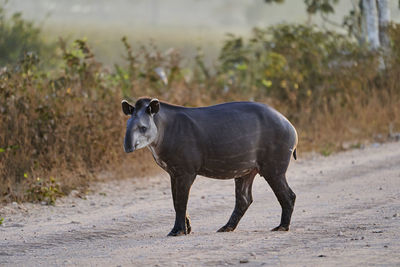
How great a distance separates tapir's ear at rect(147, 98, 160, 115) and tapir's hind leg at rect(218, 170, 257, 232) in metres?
1.26

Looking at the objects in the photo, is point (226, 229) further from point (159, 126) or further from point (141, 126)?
point (141, 126)

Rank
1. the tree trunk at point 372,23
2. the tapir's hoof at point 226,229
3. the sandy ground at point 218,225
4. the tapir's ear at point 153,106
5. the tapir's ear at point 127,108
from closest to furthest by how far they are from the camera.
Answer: the sandy ground at point 218,225
the tapir's ear at point 153,106
the tapir's ear at point 127,108
the tapir's hoof at point 226,229
the tree trunk at point 372,23

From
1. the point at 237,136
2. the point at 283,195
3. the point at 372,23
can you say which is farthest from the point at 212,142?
the point at 372,23

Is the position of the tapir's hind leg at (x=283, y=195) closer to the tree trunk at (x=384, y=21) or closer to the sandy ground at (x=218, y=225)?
the sandy ground at (x=218, y=225)

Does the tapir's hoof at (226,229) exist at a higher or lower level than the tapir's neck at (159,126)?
lower

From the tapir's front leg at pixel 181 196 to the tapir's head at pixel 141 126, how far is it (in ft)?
1.51

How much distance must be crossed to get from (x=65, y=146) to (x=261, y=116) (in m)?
4.53

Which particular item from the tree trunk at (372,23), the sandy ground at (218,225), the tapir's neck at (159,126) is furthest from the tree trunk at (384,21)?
the tapir's neck at (159,126)

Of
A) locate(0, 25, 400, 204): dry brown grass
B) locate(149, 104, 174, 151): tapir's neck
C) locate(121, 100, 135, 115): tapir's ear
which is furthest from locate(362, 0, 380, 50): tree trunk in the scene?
locate(121, 100, 135, 115): tapir's ear

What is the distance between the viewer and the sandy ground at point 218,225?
6246mm

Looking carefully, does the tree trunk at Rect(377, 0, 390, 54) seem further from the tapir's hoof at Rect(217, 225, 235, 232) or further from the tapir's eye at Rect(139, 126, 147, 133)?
the tapir's eye at Rect(139, 126, 147, 133)

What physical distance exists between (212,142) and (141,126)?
2.39 ft

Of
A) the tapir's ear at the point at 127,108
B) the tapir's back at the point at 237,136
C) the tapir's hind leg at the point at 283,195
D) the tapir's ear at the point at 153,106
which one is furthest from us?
the tapir's hind leg at the point at 283,195

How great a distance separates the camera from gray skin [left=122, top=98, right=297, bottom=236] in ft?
23.1
